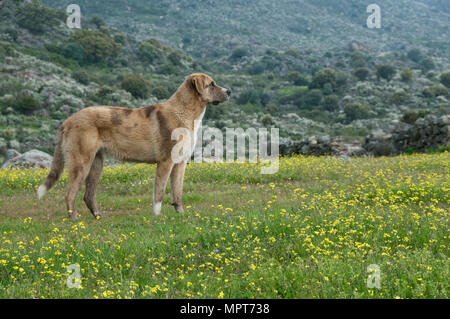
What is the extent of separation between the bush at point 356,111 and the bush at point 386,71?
28.5m

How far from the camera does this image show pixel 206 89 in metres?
8.62

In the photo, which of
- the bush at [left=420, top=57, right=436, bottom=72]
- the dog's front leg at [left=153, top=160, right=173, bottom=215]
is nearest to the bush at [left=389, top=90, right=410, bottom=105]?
the bush at [left=420, top=57, right=436, bottom=72]

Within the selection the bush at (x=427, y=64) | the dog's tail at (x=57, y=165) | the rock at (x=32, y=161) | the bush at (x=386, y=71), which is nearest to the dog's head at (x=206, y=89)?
the dog's tail at (x=57, y=165)

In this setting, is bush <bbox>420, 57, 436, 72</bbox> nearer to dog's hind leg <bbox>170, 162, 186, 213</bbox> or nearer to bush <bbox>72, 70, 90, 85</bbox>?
bush <bbox>72, 70, 90, 85</bbox>

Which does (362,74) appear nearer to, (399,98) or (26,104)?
(399,98)

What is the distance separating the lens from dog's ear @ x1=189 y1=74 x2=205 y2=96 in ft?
28.0

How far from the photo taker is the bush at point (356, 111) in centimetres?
6912

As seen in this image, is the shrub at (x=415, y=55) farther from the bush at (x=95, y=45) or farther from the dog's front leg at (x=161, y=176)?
the dog's front leg at (x=161, y=176)

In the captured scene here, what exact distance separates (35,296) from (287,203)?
18.5 ft

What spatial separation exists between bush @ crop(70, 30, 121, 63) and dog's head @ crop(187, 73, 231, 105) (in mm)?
82730

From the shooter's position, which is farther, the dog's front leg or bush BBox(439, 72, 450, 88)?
bush BBox(439, 72, 450, 88)
